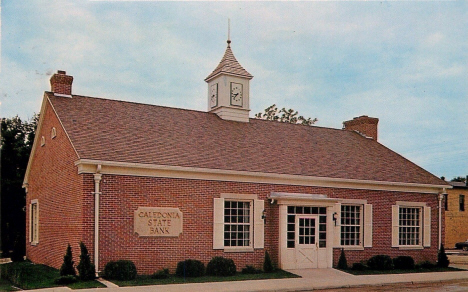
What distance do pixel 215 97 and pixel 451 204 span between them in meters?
27.1

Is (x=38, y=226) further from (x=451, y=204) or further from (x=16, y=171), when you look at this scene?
(x=451, y=204)

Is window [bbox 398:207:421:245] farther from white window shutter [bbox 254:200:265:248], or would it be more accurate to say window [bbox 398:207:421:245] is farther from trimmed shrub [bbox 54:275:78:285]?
trimmed shrub [bbox 54:275:78:285]

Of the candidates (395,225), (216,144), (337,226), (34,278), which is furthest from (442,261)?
(34,278)

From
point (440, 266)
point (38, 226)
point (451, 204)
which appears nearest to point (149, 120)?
point (38, 226)

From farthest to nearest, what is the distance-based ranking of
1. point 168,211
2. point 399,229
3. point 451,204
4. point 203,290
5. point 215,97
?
1. point 451,204
2. point 215,97
3. point 399,229
4. point 168,211
5. point 203,290

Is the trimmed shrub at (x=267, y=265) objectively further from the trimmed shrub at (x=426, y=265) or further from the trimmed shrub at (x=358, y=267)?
the trimmed shrub at (x=426, y=265)

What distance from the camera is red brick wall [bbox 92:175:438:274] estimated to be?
55.4 feet

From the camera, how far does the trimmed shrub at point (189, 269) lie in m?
17.4

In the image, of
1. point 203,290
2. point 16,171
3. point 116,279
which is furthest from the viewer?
point 16,171

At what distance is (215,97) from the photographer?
25.5 metres

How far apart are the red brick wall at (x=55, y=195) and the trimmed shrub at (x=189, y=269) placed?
11.0ft

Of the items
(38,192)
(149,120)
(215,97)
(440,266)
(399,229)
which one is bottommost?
(440,266)

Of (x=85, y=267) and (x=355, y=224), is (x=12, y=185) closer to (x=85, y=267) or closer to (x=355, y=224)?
(x=85, y=267)

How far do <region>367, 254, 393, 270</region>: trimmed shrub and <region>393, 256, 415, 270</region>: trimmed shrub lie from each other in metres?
0.50
